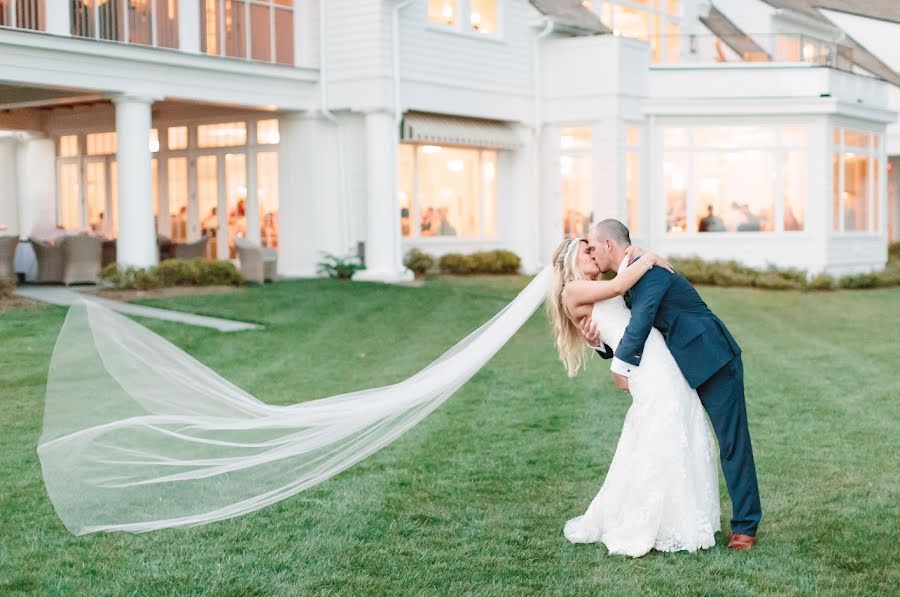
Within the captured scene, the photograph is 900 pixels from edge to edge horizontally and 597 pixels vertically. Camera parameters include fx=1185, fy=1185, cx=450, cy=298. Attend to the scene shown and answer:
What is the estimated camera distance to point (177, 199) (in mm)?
24422

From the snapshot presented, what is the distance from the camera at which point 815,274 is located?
25.3 m

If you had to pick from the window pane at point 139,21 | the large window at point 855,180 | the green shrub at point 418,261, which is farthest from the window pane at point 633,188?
the window pane at point 139,21

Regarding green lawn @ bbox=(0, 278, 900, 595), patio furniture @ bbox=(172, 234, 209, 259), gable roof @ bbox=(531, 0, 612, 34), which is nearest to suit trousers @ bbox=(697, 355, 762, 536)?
green lawn @ bbox=(0, 278, 900, 595)

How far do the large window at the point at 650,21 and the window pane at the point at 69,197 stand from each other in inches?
469

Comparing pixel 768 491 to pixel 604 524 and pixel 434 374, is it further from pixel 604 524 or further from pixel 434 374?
pixel 434 374

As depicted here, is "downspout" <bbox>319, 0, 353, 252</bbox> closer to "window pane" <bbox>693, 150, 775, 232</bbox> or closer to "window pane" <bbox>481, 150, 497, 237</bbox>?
"window pane" <bbox>481, 150, 497, 237</bbox>

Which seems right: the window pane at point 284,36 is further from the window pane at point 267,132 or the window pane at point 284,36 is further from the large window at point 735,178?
the large window at point 735,178

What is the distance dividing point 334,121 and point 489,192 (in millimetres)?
4486

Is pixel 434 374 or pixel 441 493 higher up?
pixel 434 374

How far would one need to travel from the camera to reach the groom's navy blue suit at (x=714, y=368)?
5.86 meters

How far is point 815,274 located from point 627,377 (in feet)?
67.5

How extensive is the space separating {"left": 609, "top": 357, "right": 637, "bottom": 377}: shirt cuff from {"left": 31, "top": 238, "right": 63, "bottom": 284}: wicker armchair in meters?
16.0

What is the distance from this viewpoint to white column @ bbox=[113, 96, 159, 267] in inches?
756

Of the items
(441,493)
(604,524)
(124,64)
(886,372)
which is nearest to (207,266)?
(124,64)
